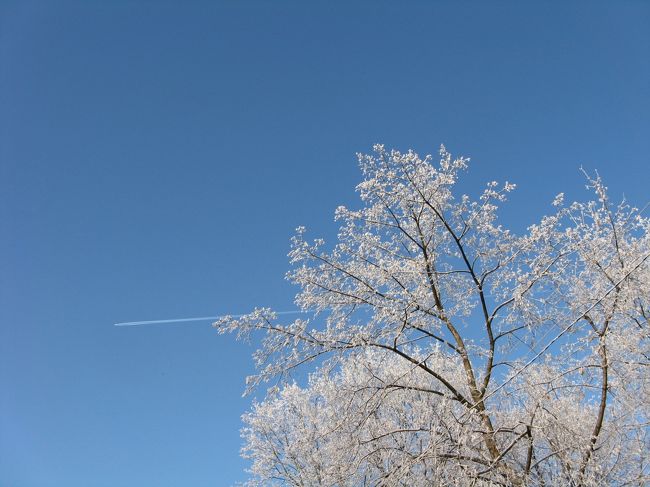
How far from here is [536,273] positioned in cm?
799

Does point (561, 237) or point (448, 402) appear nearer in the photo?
point (448, 402)

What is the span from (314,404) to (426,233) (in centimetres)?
1000

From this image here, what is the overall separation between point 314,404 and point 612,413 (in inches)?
426

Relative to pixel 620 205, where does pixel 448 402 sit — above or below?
below

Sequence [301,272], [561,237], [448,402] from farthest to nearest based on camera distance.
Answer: [301,272] → [561,237] → [448,402]

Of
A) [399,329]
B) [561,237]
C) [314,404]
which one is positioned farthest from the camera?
[314,404]

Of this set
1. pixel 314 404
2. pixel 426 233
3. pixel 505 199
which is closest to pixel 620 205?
pixel 505 199

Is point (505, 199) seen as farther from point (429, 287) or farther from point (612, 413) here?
point (612, 413)

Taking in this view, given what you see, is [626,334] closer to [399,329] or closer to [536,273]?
[536,273]

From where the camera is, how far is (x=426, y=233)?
29.4ft

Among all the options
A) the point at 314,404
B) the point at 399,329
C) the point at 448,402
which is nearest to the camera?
the point at 448,402

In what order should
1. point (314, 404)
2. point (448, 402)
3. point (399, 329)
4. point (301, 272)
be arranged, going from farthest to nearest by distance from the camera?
point (314, 404) → point (301, 272) → point (399, 329) → point (448, 402)

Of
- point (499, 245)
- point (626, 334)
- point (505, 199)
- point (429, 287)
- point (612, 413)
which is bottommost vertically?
point (612, 413)

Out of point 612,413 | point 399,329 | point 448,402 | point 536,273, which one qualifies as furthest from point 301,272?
point 612,413
